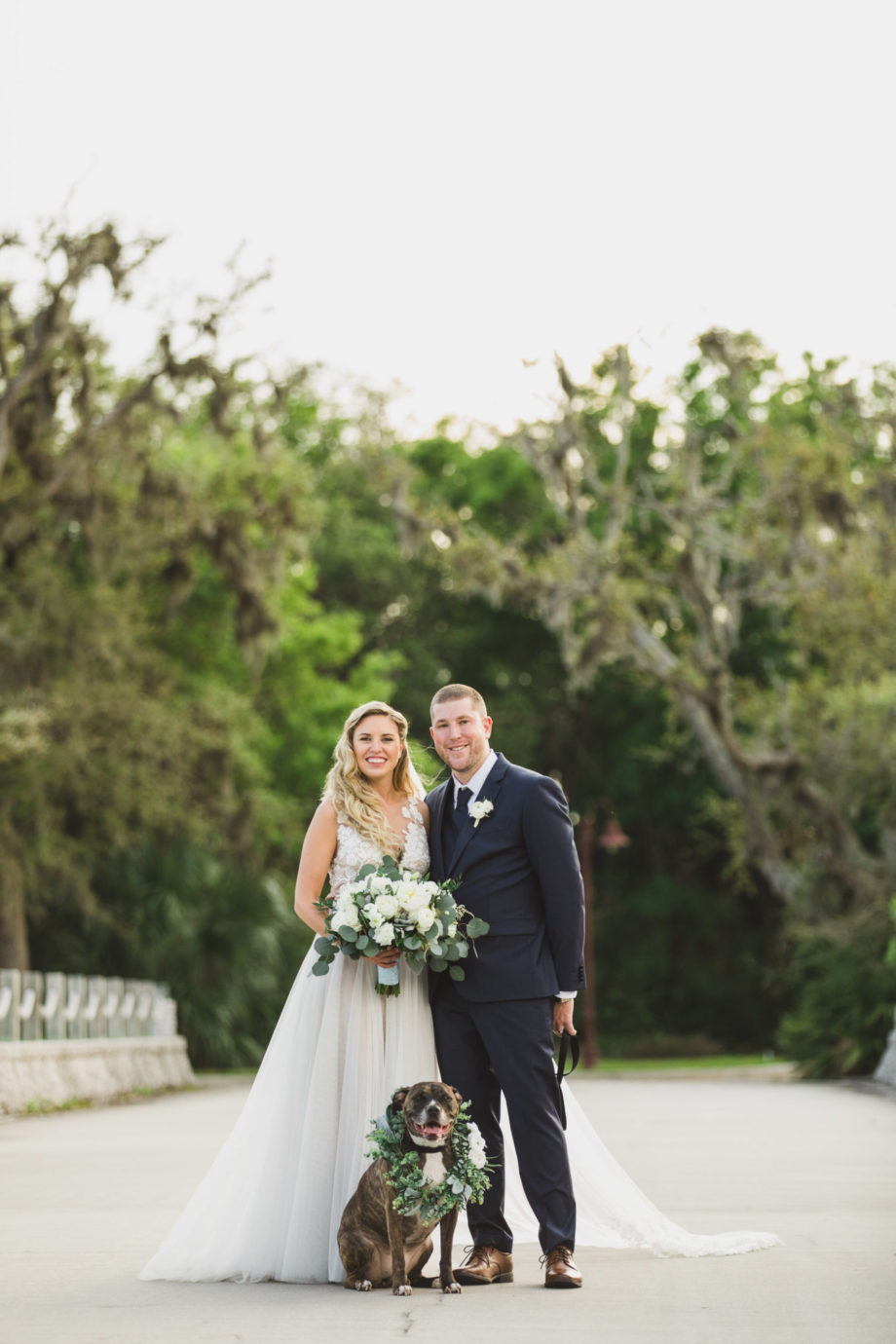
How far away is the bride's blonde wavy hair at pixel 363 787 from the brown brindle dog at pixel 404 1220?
3.52 feet

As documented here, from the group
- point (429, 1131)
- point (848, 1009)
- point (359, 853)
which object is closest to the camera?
point (429, 1131)

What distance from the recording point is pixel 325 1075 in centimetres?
730

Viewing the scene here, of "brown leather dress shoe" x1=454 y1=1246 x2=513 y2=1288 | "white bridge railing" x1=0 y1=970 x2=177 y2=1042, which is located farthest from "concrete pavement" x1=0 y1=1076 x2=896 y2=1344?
"white bridge railing" x1=0 y1=970 x2=177 y2=1042

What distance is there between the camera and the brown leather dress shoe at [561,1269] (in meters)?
6.84

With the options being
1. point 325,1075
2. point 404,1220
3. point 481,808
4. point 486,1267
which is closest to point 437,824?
point 481,808

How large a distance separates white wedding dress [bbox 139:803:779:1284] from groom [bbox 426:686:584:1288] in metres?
0.17

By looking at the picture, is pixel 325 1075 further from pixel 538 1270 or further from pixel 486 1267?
pixel 538 1270

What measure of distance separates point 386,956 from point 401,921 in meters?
0.24

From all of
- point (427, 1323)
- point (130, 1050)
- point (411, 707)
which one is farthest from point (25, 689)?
point (427, 1323)

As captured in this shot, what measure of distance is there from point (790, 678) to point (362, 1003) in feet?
134

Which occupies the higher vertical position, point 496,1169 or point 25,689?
point 25,689

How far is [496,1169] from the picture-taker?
7.25 metres

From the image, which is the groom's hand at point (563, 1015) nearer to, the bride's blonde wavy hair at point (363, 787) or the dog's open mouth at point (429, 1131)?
the dog's open mouth at point (429, 1131)

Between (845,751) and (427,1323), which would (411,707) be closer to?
(845,751)
